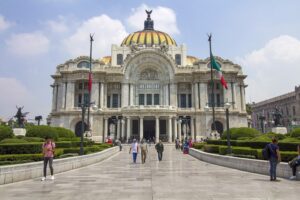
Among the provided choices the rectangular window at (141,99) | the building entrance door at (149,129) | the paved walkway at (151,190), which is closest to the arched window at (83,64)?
the rectangular window at (141,99)

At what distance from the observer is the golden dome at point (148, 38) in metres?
79.2

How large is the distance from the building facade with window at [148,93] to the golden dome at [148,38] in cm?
1041

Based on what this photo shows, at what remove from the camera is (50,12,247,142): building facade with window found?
6488 centimetres

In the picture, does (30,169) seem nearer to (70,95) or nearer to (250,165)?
(250,165)

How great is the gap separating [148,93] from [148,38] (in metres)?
19.7

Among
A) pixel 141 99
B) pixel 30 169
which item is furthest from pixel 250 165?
pixel 141 99

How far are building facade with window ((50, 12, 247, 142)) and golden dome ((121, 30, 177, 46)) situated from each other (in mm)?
10405

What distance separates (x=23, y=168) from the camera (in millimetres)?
13555

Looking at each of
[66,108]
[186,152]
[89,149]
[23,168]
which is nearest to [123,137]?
[66,108]

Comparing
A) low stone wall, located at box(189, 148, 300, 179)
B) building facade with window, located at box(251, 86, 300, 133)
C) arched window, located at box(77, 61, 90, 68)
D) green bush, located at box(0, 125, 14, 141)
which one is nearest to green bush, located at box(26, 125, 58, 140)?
green bush, located at box(0, 125, 14, 141)

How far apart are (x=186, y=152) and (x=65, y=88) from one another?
137 ft

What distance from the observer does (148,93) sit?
68.4 m

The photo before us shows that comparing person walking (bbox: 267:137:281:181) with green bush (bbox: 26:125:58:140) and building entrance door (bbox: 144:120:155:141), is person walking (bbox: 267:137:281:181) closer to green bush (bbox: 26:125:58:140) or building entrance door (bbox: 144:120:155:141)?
green bush (bbox: 26:125:58:140)

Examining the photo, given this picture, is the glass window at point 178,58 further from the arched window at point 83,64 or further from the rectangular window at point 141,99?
the arched window at point 83,64
